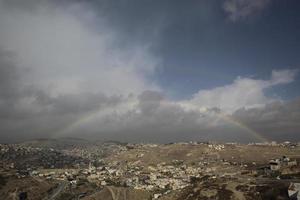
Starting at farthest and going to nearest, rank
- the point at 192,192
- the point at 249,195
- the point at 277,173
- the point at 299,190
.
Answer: the point at 277,173 < the point at 192,192 < the point at 249,195 < the point at 299,190

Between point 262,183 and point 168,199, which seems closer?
point 262,183

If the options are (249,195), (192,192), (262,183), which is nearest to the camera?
(249,195)

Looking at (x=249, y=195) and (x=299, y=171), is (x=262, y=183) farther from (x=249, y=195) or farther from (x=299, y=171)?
(x=299, y=171)

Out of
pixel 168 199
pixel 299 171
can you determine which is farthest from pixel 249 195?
pixel 168 199

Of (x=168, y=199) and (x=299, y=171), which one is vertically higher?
(x=299, y=171)

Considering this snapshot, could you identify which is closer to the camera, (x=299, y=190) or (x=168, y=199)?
Answer: (x=299, y=190)

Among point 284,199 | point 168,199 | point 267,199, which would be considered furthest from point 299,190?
point 168,199

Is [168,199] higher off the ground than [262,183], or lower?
lower

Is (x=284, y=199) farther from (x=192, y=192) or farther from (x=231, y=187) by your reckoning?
(x=192, y=192)

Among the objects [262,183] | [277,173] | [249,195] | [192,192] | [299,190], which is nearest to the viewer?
[299,190]
